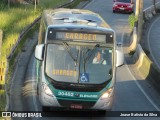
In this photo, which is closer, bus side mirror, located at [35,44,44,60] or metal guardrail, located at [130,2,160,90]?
bus side mirror, located at [35,44,44,60]

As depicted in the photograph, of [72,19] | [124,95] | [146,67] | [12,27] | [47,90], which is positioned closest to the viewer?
[47,90]

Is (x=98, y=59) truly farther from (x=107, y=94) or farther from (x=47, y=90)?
(x=47, y=90)

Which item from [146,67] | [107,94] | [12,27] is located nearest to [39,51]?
[107,94]

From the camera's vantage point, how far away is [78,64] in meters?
16.0

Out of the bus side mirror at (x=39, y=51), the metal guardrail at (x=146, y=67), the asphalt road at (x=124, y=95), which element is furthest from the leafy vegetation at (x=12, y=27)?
A: the metal guardrail at (x=146, y=67)

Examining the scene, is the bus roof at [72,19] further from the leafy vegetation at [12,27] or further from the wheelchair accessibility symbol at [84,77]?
the leafy vegetation at [12,27]

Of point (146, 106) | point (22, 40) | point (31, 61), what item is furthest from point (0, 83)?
point (22, 40)

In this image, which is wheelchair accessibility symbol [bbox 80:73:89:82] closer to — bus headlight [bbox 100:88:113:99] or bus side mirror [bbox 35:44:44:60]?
bus headlight [bbox 100:88:113:99]

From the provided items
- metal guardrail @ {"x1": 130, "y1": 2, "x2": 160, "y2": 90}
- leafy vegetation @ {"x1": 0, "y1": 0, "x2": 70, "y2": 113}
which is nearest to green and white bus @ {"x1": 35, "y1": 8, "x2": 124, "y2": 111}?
leafy vegetation @ {"x1": 0, "y1": 0, "x2": 70, "y2": 113}

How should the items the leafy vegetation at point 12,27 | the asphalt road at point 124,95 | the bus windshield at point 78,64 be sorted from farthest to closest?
the leafy vegetation at point 12,27, the asphalt road at point 124,95, the bus windshield at point 78,64

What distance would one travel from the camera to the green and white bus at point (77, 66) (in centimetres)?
1573

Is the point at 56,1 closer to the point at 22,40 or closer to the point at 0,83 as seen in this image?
the point at 22,40

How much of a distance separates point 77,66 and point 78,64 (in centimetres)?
7

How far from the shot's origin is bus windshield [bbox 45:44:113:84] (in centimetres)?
1584
